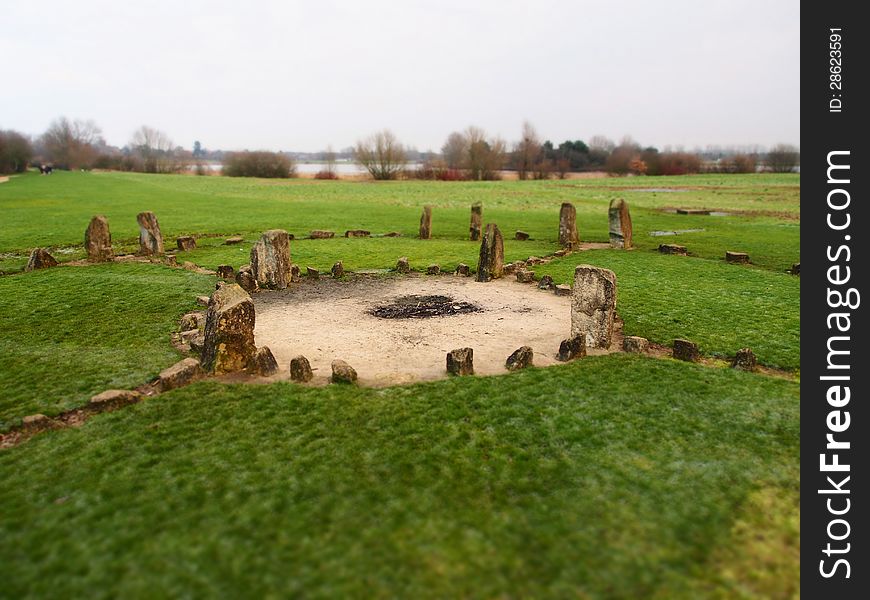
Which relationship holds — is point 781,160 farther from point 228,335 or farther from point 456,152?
point 228,335

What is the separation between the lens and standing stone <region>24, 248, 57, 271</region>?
16.7 m

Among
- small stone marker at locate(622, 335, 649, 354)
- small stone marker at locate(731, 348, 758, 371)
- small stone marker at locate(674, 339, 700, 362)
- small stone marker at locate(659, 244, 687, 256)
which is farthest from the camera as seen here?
small stone marker at locate(659, 244, 687, 256)

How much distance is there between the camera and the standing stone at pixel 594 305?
9844 mm

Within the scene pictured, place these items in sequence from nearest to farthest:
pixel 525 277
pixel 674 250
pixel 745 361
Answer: pixel 745 361 < pixel 525 277 < pixel 674 250

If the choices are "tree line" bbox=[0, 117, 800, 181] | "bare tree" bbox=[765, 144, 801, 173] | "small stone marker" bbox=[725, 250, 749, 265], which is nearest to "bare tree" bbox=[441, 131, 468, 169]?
"tree line" bbox=[0, 117, 800, 181]

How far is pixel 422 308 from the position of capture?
1280cm

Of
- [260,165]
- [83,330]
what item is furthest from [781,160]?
[83,330]

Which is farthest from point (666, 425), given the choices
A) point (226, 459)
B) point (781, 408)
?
point (226, 459)

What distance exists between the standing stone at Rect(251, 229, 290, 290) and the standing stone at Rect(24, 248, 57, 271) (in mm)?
6987

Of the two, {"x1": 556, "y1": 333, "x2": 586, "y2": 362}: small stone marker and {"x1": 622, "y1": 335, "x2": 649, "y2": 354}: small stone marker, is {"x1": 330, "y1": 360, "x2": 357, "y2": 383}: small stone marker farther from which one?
{"x1": 622, "y1": 335, "x2": 649, "y2": 354}: small stone marker

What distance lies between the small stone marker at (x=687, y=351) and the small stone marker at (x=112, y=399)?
8392mm

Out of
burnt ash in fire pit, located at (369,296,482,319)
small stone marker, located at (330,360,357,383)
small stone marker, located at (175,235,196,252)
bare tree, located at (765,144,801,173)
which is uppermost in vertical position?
bare tree, located at (765,144,801,173)

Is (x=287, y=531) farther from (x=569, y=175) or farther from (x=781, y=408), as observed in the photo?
(x=569, y=175)

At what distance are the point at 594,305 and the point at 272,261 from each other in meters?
8.42
